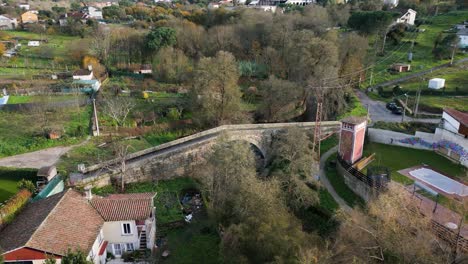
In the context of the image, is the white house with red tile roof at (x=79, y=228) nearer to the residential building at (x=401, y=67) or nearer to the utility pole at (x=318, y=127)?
the utility pole at (x=318, y=127)

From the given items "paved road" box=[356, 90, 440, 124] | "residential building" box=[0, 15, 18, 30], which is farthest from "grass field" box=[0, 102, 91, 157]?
"residential building" box=[0, 15, 18, 30]

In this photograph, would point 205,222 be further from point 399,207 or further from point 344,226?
point 399,207

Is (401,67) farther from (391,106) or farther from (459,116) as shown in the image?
(459,116)

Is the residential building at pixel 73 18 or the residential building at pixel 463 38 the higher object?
the residential building at pixel 73 18

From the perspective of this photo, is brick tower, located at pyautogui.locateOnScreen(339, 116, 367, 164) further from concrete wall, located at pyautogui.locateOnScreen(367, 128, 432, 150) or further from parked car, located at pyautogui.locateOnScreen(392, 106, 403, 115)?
parked car, located at pyautogui.locateOnScreen(392, 106, 403, 115)

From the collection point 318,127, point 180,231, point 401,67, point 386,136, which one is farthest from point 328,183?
point 401,67

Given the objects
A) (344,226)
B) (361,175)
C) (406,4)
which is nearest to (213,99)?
(361,175)

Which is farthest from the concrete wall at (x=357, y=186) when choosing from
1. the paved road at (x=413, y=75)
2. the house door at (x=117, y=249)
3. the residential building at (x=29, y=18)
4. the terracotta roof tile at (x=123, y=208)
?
the residential building at (x=29, y=18)
